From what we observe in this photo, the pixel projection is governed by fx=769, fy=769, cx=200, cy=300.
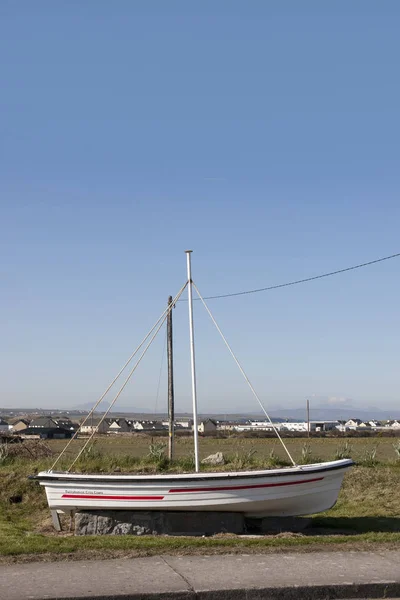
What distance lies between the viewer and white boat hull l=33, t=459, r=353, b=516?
40.1 ft

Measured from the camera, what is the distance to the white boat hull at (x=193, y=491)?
12.2 metres

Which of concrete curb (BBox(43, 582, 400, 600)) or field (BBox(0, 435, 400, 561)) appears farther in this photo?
field (BBox(0, 435, 400, 561))

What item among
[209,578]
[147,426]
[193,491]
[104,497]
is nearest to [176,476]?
[193,491]

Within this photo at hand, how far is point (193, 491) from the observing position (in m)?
12.2

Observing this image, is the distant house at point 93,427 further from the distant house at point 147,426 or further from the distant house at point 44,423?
the distant house at point 147,426

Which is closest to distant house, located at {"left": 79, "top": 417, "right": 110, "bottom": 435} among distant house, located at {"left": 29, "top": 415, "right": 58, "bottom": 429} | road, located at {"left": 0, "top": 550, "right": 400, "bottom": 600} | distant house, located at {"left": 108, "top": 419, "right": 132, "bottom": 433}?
distant house, located at {"left": 108, "top": 419, "right": 132, "bottom": 433}

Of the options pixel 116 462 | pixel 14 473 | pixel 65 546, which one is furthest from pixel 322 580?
pixel 116 462

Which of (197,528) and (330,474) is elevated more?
(330,474)

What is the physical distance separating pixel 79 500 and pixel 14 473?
5427 millimetres

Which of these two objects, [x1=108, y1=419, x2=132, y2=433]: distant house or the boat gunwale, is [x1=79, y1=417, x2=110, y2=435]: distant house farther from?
[x1=108, y1=419, x2=132, y2=433]: distant house

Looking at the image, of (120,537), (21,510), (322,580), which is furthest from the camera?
(21,510)

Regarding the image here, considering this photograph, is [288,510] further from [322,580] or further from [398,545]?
[322,580]

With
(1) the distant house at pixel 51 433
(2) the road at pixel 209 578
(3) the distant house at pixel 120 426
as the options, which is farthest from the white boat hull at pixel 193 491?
(3) the distant house at pixel 120 426

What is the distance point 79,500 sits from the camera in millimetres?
12523
